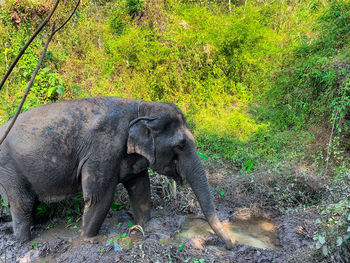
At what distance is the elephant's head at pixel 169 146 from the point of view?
3336 millimetres

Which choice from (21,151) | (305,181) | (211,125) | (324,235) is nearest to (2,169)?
(21,151)

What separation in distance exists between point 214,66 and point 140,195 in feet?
19.3

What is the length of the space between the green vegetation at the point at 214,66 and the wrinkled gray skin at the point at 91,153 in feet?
8.24

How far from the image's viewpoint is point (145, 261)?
290 cm

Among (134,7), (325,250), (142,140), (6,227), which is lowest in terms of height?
(6,227)

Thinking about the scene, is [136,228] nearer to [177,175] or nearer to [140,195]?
[140,195]

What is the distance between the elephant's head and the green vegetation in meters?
2.33

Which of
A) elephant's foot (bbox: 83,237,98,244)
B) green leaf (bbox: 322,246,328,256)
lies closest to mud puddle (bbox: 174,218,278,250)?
elephant's foot (bbox: 83,237,98,244)

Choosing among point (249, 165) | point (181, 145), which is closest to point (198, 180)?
point (181, 145)

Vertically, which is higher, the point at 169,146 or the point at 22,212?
the point at 169,146

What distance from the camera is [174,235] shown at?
3812mm

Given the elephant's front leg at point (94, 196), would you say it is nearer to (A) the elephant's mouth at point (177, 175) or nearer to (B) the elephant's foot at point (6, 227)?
(A) the elephant's mouth at point (177, 175)

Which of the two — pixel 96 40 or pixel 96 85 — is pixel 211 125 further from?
pixel 96 40

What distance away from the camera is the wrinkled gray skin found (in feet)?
10.7
